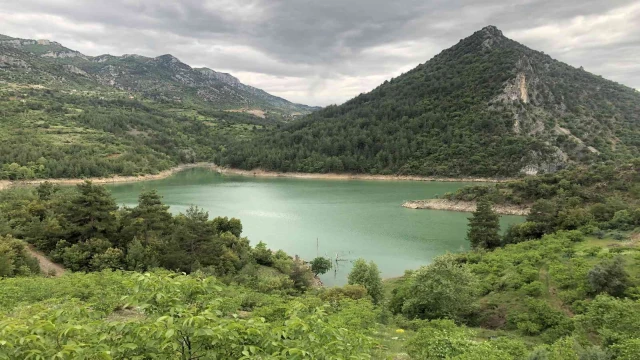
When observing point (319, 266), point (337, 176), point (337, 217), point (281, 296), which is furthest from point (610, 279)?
point (337, 176)

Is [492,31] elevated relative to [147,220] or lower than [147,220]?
elevated

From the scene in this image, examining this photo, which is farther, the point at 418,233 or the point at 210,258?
the point at 418,233

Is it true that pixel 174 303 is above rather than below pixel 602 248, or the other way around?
above

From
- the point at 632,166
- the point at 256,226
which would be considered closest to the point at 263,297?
the point at 256,226

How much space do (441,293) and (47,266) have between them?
16.8 metres

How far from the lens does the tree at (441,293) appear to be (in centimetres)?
1359

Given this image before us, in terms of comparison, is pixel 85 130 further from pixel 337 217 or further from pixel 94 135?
pixel 337 217

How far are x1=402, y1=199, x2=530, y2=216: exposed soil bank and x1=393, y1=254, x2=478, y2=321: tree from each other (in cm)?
3097

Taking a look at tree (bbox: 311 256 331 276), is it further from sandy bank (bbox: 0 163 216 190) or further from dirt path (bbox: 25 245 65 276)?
sandy bank (bbox: 0 163 216 190)

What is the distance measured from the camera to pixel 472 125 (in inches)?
3292

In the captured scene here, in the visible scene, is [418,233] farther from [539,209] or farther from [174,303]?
[174,303]

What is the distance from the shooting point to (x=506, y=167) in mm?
71500

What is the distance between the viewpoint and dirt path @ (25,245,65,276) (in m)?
15.9

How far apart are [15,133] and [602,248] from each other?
9196cm
